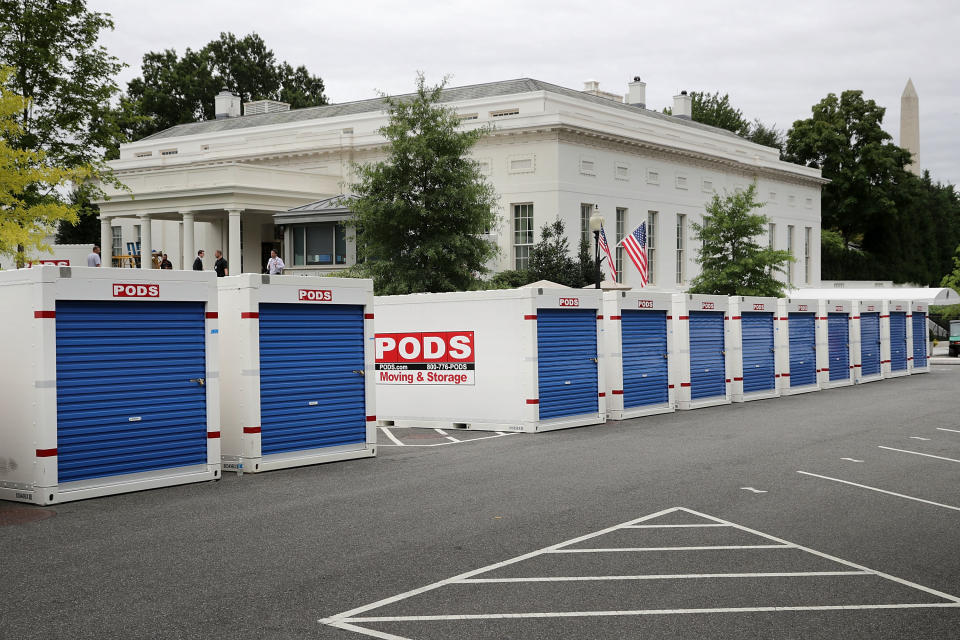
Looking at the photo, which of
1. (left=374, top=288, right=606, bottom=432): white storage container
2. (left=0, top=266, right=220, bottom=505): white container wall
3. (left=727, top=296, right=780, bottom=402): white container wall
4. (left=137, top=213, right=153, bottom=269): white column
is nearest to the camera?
(left=0, top=266, right=220, bottom=505): white container wall

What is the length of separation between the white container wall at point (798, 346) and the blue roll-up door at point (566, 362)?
29.1 ft

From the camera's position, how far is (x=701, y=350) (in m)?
23.6

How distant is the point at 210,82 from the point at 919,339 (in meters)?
64.5

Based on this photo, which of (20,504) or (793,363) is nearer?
(20,504)

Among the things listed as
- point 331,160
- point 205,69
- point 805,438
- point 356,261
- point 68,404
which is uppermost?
point 205,69

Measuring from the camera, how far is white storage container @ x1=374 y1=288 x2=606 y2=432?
60.8ft

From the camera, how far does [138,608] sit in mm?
6914

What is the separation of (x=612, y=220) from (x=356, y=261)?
1417 cm

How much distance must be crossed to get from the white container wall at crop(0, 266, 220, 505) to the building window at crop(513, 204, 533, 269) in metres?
36.0

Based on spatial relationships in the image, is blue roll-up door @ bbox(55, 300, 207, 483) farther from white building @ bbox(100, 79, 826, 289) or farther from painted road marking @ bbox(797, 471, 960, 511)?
white building @ bbox(100, 79, 826, 289)

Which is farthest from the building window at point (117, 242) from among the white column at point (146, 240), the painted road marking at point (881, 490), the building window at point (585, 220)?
the painted road marking at point (881, 490)

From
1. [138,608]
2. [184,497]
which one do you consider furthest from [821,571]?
[184,497]

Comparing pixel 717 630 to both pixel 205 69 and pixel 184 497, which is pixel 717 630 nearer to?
pixel 184 497

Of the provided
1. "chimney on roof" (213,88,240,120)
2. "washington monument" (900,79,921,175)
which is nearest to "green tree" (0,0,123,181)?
"chimney on roof" (213,88,240,120)
